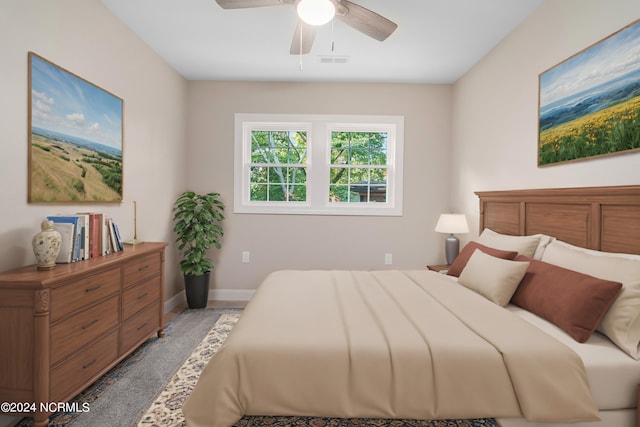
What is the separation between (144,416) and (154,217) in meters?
2.09

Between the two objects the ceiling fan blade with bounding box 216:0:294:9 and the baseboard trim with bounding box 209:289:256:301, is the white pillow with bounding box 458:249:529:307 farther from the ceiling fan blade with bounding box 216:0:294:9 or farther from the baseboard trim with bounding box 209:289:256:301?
the baseboard trim with bounding box 209:289:256:301

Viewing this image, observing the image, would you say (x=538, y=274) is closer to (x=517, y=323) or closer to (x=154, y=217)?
(x=517, y=323)

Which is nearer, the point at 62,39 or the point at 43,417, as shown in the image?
the point at 43,417

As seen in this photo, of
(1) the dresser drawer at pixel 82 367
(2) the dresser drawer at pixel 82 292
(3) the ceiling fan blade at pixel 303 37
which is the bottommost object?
(1) the dresser drawer at pixel 82 367

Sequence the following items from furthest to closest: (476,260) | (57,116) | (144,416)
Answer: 1. (476,260)
2. (57,116)
3. (144,416)

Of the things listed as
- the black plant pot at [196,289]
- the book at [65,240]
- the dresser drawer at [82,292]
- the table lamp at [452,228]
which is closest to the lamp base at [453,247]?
the table lamp at [452,228]

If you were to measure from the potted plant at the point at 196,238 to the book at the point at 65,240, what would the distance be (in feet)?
5.49

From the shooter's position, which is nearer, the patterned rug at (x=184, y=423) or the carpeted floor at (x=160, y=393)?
the patterned rug at (x=184, y=423)

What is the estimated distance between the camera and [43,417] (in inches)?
66.5

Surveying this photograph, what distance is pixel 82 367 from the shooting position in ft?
6.47

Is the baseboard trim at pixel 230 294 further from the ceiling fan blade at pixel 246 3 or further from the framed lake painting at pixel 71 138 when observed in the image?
the ceiling fan blade at pixel 246 3

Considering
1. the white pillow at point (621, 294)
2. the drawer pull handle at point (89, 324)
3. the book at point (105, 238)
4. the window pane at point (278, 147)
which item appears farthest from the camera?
the window pane at point (278, 147)

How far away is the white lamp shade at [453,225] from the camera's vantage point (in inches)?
139

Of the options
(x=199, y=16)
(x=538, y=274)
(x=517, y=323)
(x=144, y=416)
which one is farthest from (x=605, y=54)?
(x=144, y=416)
